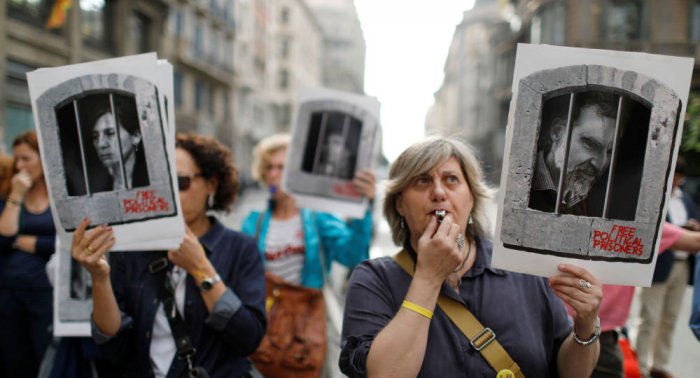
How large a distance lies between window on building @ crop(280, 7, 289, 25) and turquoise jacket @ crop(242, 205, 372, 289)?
46.5m

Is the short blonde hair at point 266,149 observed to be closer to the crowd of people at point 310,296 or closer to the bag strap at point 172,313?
the crowd of people at point 310,296

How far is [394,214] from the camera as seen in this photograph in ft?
6.56

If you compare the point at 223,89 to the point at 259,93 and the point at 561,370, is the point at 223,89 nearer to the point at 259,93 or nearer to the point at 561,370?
the point at 259,93

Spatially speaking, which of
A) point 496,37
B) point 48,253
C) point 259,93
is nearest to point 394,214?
point 48,253

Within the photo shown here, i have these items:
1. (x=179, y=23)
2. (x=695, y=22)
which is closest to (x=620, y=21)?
(x=695, y=22)

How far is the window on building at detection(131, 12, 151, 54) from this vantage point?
66.2 ft

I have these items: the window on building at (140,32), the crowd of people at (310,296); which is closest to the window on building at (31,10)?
the window on building at (140,32)

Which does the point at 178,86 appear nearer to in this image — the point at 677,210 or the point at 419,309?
the point at 677,210

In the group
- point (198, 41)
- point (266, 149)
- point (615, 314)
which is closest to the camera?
point (615, 314)

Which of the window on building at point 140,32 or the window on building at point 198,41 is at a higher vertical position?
the window on building at point 198,41

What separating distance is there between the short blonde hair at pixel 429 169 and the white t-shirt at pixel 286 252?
54.0 inches

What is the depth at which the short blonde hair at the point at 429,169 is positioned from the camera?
175cm

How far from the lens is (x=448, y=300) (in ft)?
5.25

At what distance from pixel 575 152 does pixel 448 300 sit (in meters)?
0.63
